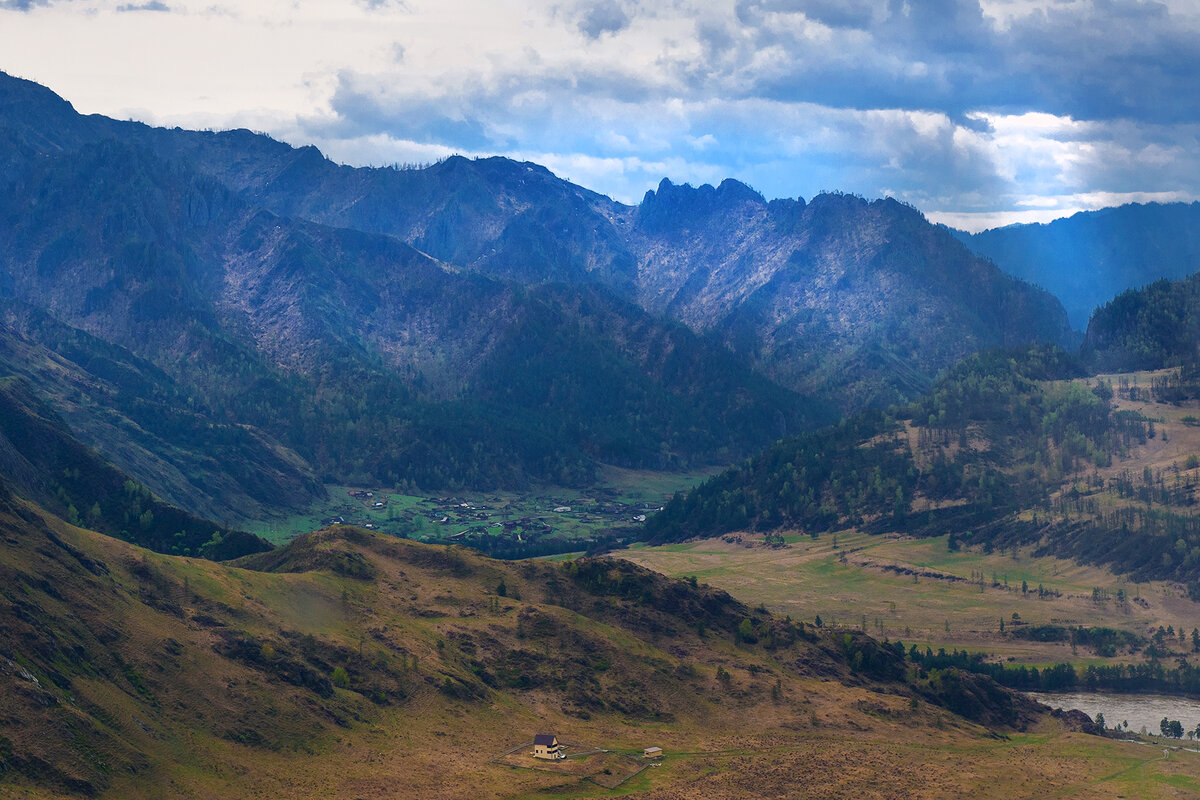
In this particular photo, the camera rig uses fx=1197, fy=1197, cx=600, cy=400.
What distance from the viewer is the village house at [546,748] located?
597 feet

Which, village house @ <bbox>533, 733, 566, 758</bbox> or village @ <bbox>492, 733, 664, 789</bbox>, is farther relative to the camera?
village house @ <bbox>533, 733, 566, 758</bbox>

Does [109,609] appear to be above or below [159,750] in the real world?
above

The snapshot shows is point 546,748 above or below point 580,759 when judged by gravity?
above

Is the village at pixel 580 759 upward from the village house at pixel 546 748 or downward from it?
downward

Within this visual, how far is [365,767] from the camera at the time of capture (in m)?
170

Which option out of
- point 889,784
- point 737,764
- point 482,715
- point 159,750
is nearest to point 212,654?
point 159,750

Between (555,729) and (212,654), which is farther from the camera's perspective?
(555,729)

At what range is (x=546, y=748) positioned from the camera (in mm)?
182250

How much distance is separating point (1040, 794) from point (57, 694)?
14411cm

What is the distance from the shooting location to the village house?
18188 centimetres

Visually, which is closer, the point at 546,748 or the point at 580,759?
the point at 546,748

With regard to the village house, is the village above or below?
below

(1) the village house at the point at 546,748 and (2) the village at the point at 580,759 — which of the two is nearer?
(2) the village at the point at 580,759

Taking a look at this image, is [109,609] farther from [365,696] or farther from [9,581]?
[365,696]
